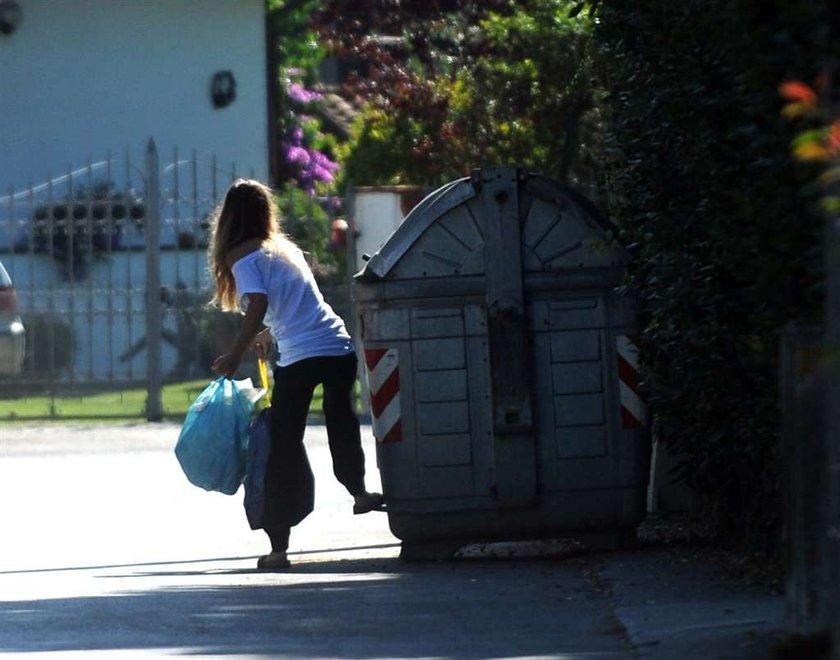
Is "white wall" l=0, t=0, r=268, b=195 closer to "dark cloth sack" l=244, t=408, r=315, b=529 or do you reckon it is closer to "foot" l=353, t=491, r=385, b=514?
"dark cloth sack" l=244, t=408, r=315, b=529

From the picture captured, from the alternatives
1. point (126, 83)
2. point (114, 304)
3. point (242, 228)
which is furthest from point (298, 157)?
point (242, 228)

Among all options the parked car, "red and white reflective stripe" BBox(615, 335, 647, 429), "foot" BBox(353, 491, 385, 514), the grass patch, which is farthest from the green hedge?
the parked car

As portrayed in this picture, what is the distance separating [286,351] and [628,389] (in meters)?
1.57

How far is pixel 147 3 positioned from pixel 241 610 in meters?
20.2

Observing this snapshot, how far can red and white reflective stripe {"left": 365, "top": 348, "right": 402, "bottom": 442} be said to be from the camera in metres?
8.88

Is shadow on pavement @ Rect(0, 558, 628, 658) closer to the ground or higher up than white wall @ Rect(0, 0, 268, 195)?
A: closer to the ground

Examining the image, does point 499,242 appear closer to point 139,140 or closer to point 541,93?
point 541,93

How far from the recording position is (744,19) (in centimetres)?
539

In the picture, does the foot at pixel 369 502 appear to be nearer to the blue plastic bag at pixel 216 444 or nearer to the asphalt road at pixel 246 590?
the asphalt road at pixel 246 590

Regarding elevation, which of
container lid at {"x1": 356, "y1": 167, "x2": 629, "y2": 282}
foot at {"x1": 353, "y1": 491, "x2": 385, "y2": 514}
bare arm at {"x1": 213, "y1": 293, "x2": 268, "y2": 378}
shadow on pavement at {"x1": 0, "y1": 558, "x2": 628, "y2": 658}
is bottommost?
shadow on pavement at {"x1": 0, "y1": 558, "x2": 628, "y2": 658}

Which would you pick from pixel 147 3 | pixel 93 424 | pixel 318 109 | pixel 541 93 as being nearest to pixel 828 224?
pixel 93 424

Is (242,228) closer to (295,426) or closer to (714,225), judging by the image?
(295,426)

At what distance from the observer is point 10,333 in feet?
58.7

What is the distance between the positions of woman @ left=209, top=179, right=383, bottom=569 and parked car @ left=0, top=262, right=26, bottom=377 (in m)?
8.72
